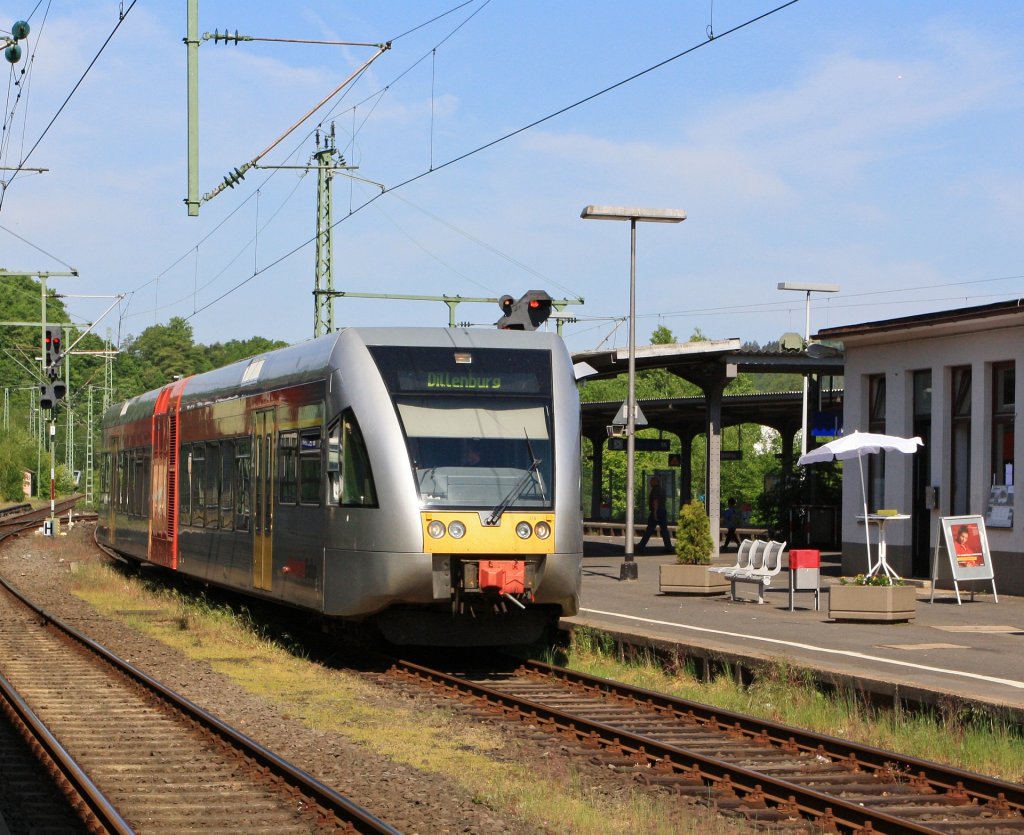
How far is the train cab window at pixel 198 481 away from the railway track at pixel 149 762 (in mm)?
5015

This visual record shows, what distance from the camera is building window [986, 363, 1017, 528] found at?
2202cm

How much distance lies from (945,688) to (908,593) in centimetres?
686

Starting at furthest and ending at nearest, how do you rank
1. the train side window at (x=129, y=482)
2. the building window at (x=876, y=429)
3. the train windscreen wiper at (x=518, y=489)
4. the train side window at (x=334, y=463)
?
the train side window at (x=129, y=482) < the building window at (x=876, y=429) < the train side window at (x=334, y=463) < the train windscreen wiper at (x=518, y=489)

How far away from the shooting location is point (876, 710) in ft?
38.6

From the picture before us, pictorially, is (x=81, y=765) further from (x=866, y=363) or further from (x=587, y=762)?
(x=866, y=363)

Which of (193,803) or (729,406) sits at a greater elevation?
(729,406)

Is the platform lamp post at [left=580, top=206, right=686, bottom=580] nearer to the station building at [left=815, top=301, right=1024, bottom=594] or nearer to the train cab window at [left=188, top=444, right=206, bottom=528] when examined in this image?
the station building at [left=815, top=301, right=1024, bottom=594]

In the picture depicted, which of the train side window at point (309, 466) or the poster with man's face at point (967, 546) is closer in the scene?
the train side window at point (309, 466)

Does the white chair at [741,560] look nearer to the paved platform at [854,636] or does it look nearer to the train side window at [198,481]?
the paved platform at [854,636]

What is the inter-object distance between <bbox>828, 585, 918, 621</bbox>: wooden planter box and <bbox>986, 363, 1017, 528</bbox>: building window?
4652 mm

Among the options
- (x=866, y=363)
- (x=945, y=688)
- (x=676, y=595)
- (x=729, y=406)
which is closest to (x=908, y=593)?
(x=676, y=595)

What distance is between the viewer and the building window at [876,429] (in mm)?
25500

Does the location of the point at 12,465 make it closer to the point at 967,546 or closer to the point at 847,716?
the point at 967,546

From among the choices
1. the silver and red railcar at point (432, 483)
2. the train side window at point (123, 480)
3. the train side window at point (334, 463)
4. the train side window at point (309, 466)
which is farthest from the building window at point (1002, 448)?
the train side window at point (123, 480)
